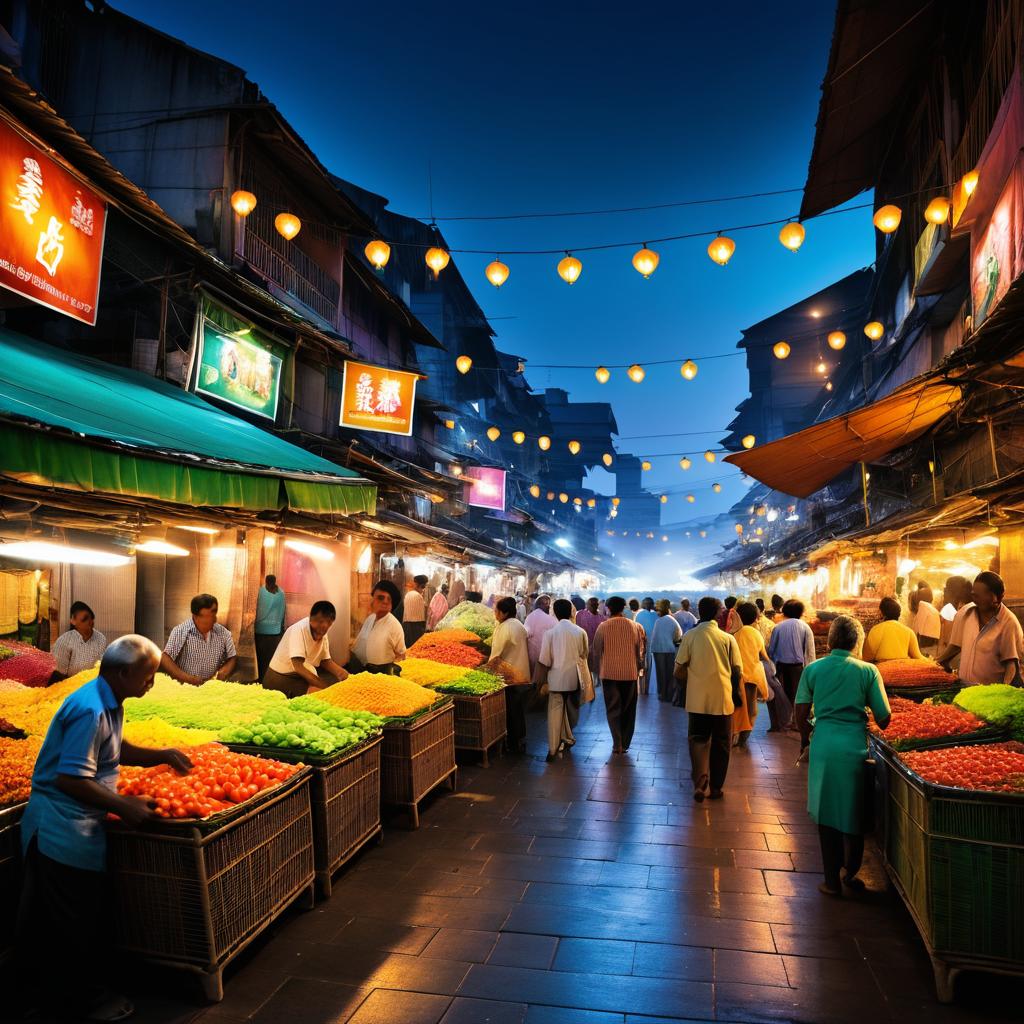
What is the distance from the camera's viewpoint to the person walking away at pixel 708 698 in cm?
752

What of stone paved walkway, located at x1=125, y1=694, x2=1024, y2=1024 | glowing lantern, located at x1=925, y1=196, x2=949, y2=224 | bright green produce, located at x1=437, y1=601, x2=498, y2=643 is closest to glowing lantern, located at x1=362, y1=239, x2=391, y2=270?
bright green produce, located at x1=437, y1=601, x2=498, y2=643

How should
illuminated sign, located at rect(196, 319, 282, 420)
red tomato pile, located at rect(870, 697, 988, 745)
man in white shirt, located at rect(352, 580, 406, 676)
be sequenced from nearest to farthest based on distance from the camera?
1. red tomato pile, located at rect(870, 697, 988, 745)
2. man in white shirt, located at rect(352, 580, 406, 676)
3. illuminated sign, located at rect(196, 319, 282, 420)

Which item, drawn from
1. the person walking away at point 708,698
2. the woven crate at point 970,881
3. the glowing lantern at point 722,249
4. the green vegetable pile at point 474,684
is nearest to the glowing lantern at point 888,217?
the glowing lantern at point 722,249

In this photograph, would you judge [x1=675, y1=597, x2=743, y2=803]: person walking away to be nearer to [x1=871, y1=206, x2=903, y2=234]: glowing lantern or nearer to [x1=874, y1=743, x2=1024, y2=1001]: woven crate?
[x1=874, y1=743, x2=1024, y2=1001]: woven crate

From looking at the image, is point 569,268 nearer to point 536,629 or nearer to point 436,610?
point 536,629

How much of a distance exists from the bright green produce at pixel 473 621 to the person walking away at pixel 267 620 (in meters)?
2.90

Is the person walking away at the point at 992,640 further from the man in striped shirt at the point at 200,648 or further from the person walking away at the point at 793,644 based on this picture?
the man in striped shirt at the point at 200,648

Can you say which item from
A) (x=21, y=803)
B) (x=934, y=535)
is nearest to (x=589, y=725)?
(x=934, y=535)

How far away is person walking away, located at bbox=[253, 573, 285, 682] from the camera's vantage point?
38.9ft

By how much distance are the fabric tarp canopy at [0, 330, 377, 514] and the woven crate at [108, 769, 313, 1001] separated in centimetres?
204

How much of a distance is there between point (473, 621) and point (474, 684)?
13.9 feet

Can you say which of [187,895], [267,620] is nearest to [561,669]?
[267,620]

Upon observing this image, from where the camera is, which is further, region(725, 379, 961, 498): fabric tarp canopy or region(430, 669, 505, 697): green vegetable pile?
region(430, 669, 505, 697): green vegetable pile

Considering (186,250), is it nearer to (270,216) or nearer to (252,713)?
(270,216)
